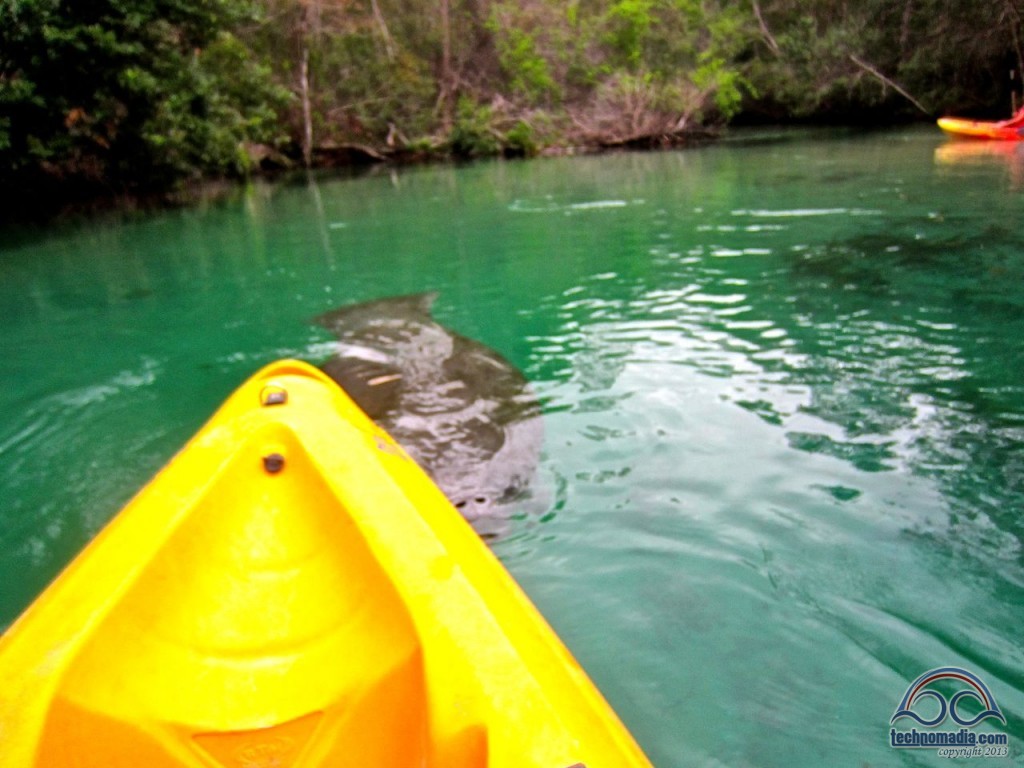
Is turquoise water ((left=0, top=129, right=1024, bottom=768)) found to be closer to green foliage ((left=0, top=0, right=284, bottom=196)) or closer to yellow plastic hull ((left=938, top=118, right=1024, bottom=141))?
green foliage ((left=0, top=0, right=284, bottom=196))

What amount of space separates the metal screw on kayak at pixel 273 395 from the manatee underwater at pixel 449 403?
931mm

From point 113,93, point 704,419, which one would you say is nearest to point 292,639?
point 704,419

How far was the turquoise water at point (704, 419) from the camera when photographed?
2.40 metres

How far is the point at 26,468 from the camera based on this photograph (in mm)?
4008

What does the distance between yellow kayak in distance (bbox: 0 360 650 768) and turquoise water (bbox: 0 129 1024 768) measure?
0.83 metres

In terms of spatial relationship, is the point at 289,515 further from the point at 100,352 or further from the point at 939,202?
the point at 939,202

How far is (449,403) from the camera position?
14.8ft

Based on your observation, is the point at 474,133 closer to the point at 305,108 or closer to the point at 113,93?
the point at 305,108

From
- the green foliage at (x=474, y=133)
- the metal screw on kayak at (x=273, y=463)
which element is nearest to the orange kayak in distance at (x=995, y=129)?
the green foliage at (x=474, y=133)

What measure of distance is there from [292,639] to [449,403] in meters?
2.50

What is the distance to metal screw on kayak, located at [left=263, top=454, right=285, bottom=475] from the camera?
8.43 feet

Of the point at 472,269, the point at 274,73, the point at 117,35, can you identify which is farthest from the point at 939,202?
the point at 274,73

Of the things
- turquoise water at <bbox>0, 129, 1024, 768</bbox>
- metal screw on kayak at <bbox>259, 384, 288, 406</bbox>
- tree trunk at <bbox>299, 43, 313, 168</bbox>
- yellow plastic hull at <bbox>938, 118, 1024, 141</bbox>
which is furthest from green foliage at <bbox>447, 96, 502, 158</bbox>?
metal screw on kayak at <bbox>259, 384, 288, 406</bbox>

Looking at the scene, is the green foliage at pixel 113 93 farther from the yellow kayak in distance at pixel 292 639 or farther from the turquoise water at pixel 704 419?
the yellow kayak in distance at pixel 292 639
